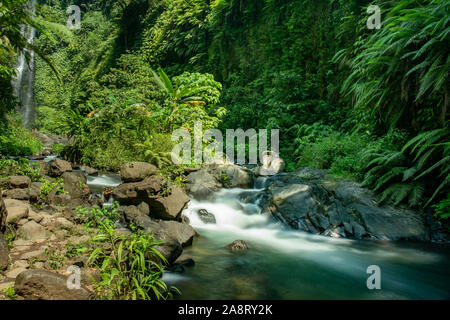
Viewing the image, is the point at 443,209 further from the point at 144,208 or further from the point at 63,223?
the point at 63,223

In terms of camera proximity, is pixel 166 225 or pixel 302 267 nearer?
pixel 302 267

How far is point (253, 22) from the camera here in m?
13.8

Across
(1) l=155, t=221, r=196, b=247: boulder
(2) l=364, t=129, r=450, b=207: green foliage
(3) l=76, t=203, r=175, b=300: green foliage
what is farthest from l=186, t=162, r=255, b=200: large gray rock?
(3) l=76, t=203, r=175, b=300: green foliage

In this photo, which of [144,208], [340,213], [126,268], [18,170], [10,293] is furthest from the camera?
[340,213]

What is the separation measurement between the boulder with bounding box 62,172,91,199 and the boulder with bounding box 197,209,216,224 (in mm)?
2256

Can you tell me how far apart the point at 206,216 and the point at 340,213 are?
2702 millimetres

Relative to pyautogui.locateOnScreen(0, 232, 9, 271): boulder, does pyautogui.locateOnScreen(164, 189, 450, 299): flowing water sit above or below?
below

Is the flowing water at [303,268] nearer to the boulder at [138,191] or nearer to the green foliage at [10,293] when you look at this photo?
the boulder at [138,191]

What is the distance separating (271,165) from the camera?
8953 millimetres

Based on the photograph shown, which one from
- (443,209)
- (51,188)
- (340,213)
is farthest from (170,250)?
(443,209)

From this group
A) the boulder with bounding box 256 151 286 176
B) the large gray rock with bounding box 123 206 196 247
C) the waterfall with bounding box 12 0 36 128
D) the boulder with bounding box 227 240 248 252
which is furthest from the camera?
the waterfall with bounding box 12 0 36 128

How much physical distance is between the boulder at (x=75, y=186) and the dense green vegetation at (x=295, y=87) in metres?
1.89

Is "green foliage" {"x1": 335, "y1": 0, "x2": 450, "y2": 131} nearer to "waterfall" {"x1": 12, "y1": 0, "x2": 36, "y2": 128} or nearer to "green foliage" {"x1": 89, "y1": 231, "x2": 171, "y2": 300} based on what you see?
"green foliage" {"x1": 89, "y1": 231, "x2": 171, "y2": 300}

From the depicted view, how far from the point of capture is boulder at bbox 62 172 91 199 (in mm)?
5092
